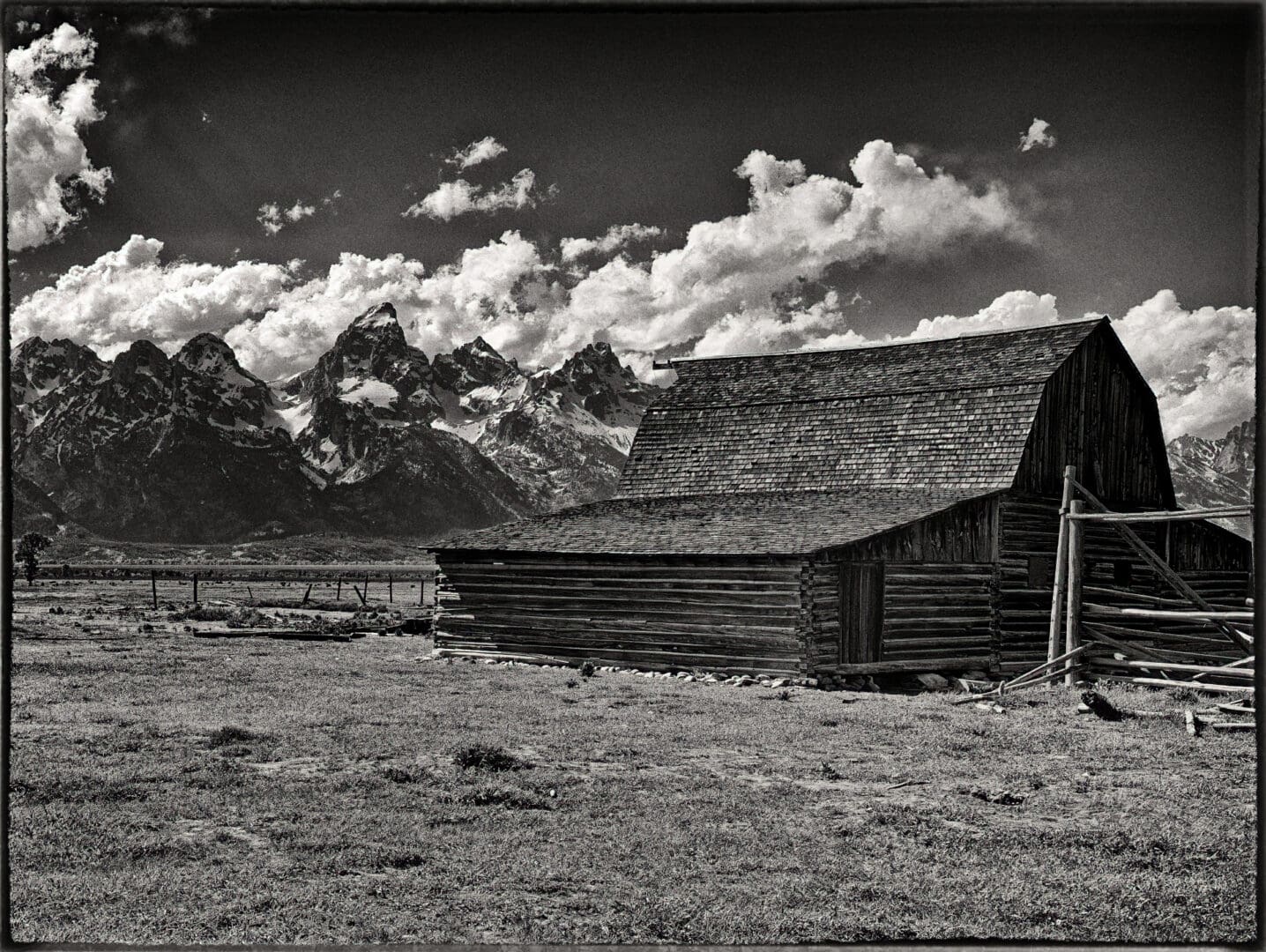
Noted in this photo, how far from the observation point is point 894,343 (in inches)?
1086

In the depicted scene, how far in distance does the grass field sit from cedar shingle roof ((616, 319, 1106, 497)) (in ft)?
26.9

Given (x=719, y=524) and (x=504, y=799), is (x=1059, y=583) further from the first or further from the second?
(x=504, y=799)

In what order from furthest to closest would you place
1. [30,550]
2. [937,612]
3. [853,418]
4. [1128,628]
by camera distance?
[30,550] → [853,418] → [937,612] → [1128,628]

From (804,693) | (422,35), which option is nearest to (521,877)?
(422,35)

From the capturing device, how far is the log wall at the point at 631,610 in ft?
66.5

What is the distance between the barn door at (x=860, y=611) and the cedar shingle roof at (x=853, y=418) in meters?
3.45

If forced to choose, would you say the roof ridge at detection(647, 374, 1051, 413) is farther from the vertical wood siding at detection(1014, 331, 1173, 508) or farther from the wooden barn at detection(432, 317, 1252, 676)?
the vertical wood siding at detection(1014, 331, 1173, 508)

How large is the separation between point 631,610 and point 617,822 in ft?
44.1

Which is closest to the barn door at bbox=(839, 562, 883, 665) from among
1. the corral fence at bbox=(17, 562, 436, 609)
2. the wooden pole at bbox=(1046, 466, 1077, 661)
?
the wooden pole at bbox=(1046, 466, 1077, 661)

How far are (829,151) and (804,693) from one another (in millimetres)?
12639

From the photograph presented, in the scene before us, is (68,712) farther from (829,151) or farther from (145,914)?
(829,151)

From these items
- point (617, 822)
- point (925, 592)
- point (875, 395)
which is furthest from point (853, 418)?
point (617, 822)

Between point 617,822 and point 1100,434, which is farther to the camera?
point 1100,434

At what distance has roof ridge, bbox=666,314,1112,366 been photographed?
79.1 feet
